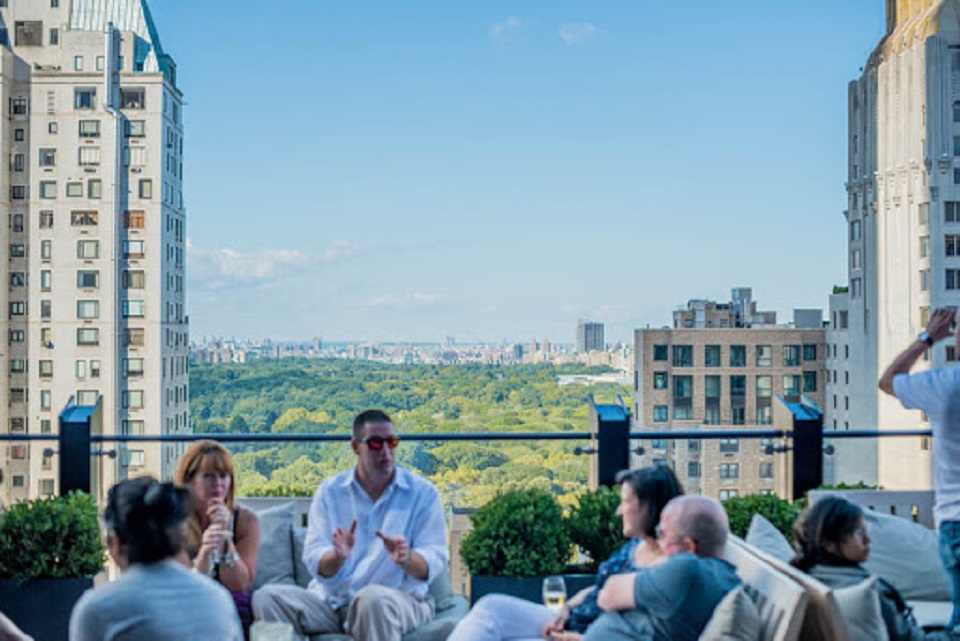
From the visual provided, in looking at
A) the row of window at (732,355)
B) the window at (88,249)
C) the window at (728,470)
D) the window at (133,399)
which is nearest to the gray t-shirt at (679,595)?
the window at (728,470)

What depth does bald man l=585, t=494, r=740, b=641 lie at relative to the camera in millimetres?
2678

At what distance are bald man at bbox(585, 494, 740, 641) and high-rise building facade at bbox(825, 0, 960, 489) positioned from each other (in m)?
49.7

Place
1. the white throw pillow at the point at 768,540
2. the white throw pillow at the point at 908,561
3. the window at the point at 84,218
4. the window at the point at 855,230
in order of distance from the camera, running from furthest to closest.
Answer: the window at the point at 855,230
the window at the point at 84,218
the white throw pillow at the point at 908,561
the white throw pillow at the point at 768,540

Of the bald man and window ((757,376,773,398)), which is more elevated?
the bald man

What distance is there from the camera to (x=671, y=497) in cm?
307

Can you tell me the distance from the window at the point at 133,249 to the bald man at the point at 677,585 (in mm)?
60772

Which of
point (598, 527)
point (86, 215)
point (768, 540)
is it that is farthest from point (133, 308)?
point (768, 540)

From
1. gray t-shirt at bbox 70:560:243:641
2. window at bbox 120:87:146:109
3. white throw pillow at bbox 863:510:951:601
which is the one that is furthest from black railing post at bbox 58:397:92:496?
window at bbox 120:87:146:109

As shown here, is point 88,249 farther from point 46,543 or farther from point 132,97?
point 46,543

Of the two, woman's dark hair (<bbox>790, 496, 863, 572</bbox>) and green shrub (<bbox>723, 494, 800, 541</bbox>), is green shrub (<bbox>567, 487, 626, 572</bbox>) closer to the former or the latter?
green shrub (<bbox>723, 494, 800, 541</bbox>)

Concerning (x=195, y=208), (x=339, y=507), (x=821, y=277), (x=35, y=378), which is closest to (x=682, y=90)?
(x=821, y=277)

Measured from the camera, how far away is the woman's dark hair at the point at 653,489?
3.04 m

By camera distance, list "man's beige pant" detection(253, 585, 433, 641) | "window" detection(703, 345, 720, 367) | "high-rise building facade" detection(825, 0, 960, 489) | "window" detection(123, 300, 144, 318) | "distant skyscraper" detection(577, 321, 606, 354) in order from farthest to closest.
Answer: "window" detection(703, 345, 720, 367) → "window" detection(123, 300, 144, 318) → "distant skyscraper" detection(577, 321, 606, 354) → "high-rise building facade" detection(825, 0, 960, 489) → "man's beige pant" detection(253, 585, 433, 641)

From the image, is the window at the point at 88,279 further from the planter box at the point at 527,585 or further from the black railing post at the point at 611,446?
the planter box at the point at 527,585
